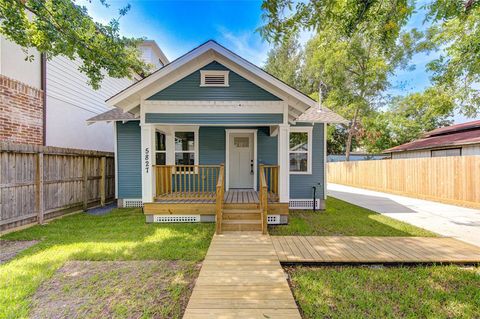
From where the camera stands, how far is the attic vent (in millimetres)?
6141

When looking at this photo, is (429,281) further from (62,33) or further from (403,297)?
(62,33)

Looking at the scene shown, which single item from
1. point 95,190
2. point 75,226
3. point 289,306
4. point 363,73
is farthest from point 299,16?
point 363,73

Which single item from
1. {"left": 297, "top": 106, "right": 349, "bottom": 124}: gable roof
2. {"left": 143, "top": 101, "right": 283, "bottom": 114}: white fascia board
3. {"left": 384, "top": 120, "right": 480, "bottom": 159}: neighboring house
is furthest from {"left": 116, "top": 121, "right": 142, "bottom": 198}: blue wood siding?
{"left": 384, "top": 120, "right": 480, "bottom": 159}: neighboring house

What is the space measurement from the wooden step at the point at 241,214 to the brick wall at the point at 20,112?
6.79 metres

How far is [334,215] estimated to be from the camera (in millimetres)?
7473

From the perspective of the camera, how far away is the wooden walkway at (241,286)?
2.62m

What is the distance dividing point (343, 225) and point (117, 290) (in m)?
A: 5.83

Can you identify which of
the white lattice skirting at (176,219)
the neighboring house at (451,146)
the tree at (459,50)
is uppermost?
the tree at (459,50)

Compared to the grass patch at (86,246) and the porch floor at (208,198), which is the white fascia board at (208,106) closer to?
the porch floor at (208,198)

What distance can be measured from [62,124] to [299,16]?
9.50 metres

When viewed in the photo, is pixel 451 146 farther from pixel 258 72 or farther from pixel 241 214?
pixel 241 214

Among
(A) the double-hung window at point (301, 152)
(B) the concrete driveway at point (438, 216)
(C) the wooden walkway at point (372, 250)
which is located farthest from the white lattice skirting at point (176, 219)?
(B) the concrete driveway at point (438, 216)

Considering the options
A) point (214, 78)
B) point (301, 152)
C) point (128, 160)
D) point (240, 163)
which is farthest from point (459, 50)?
point (128, 160)

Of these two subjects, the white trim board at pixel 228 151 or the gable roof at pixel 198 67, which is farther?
the white trim board at pixel 228 151
